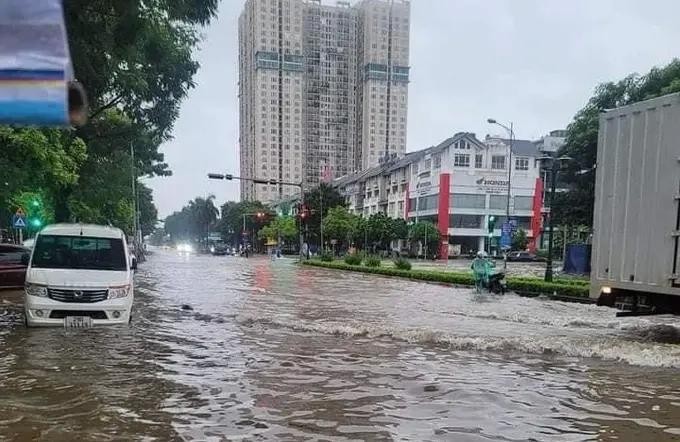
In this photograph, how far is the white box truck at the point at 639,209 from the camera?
9.38 m

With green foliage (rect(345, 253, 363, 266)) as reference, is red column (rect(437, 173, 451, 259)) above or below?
above

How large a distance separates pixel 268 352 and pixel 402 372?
7.82 feet

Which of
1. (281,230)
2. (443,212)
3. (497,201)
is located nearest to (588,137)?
(443,212)

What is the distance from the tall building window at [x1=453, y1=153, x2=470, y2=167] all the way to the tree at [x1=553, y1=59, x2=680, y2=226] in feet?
99.4

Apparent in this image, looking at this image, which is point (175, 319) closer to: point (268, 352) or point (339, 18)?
point (268, 352)

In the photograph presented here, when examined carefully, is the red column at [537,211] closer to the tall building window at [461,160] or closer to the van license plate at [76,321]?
the tall building window at [461,160]

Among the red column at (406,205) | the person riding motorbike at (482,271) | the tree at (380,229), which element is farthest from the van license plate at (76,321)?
the red column at (406,205)

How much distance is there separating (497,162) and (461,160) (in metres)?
5.02

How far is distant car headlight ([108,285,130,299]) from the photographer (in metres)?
9.83

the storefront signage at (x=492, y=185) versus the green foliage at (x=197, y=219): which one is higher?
the storefront signage at (x=492, y=185)

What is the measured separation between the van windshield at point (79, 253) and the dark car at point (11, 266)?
327 inches

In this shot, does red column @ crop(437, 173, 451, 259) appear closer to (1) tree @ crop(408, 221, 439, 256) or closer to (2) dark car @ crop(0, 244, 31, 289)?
(1) tree @ crop(408, 221, 439, 256)

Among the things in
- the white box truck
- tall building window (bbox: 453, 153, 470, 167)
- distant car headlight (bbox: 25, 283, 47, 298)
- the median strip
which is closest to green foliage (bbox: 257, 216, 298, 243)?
tall building window (bbox: 453, 153, 470, 167)

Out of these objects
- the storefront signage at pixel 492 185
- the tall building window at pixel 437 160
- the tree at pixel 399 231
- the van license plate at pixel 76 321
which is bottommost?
the van license plate at pixel 76 321
